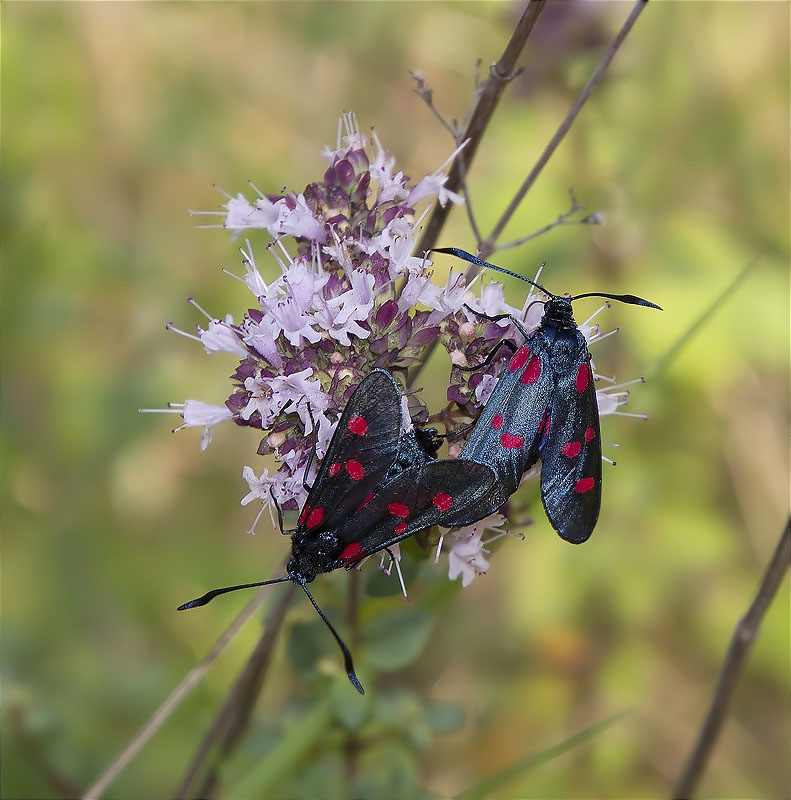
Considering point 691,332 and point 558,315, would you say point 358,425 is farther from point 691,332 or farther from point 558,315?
point 691,332

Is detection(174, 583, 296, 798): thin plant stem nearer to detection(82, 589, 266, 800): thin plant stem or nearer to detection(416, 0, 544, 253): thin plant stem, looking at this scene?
detection(82, 589, 266, 800): thin plant stem

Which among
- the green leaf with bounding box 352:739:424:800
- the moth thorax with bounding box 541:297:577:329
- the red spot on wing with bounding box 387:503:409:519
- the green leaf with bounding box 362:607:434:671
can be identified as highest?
the moth thorax with bounding box 541:297:577:329

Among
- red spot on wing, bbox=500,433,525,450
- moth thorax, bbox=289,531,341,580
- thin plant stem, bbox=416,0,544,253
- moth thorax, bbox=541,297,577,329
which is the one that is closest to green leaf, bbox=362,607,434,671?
moth thorax, bbox=289,531,341,580

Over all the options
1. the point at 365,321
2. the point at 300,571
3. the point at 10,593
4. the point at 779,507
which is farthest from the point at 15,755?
the point at 779,507

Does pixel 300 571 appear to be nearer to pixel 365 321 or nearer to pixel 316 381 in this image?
pixel 316 381

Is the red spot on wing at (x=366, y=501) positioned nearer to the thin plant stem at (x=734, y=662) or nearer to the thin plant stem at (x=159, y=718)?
the thin plant stem at (x=159, y=718)

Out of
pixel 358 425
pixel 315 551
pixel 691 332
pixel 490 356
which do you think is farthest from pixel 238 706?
pixel 691 332

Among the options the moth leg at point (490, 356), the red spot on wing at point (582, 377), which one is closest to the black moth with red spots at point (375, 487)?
the moth leg at point (490, 356)
